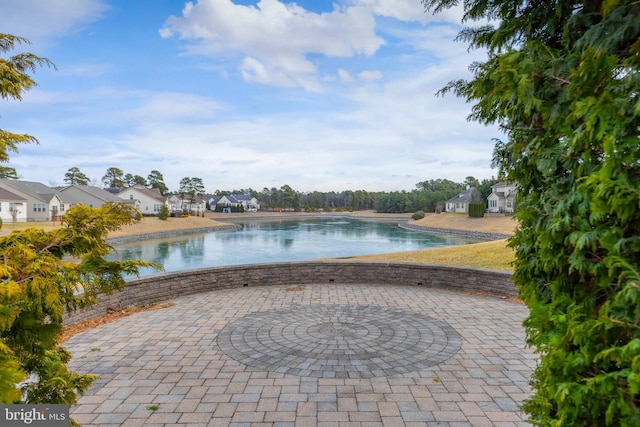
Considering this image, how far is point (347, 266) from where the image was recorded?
8.23 metres

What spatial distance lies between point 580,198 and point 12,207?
43773 mm

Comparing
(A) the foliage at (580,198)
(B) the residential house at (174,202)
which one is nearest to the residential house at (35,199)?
(B) the residential house at (174,202)

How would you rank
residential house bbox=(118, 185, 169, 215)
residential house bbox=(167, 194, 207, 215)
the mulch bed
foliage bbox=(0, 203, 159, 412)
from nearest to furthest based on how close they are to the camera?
1. foliage bbox=(0, 203, 159, 412)
2. the mulch bed
3. residential house bbox=(118, 185, 169, 215)
4. residential house bbox=(167, 194, 207, 215)

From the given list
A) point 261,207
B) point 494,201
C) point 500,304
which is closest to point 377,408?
point 500,304

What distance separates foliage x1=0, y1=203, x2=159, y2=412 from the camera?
1.53 metres

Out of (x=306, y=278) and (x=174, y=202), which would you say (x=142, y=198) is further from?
(x=306, y=278)

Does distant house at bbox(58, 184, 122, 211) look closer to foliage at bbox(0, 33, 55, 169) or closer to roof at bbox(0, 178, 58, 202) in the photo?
roof at bbox(0, 178, 58, 202)

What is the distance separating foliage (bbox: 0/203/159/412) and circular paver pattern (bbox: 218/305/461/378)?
89.3 inches

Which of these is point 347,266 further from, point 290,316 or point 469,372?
point 469,372

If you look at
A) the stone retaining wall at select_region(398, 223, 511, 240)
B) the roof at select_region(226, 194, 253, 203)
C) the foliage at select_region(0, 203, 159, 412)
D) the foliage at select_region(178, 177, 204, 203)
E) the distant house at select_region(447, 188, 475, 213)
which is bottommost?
the stone retaining wall at select_region(398, 223, 511, 240)

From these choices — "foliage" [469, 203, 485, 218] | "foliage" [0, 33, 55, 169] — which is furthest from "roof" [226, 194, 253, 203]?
"foliage" [0, 33, 55, 169]

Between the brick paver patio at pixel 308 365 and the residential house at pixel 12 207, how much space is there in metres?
36.2

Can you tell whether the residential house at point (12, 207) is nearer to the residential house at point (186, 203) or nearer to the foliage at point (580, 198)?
the residential house at point (186, 203)

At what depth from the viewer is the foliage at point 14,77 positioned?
7.23ft
